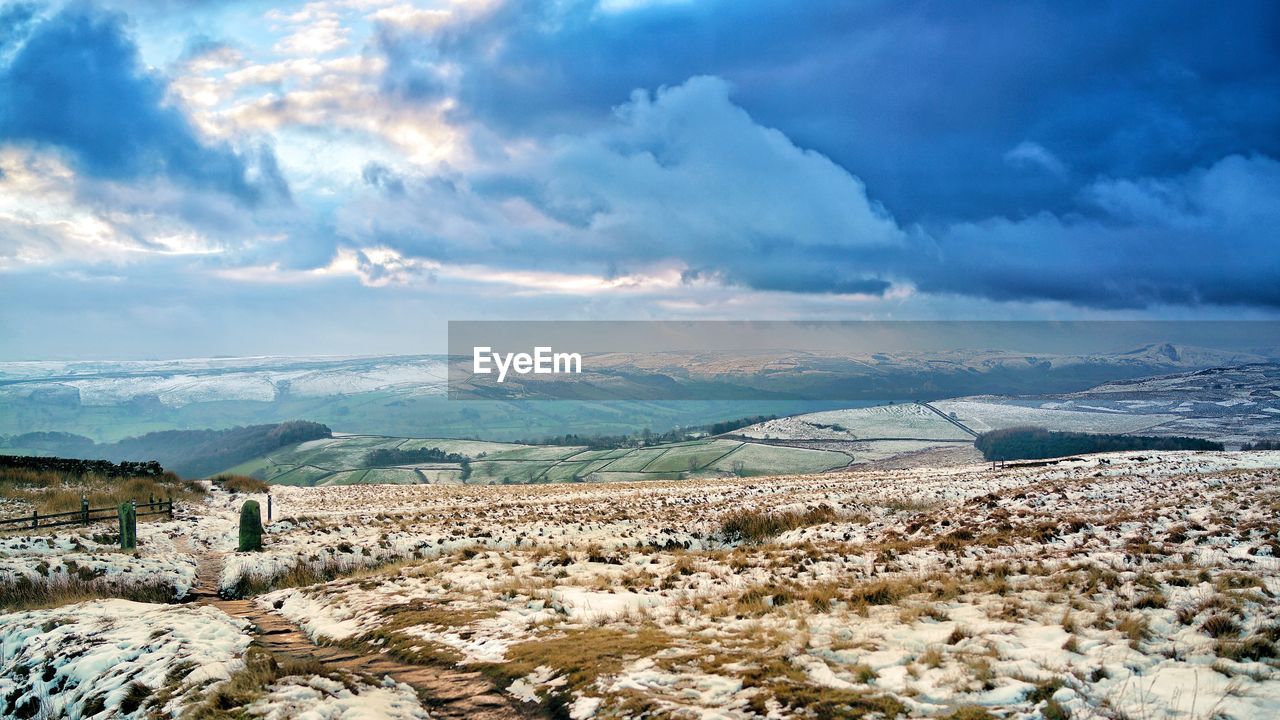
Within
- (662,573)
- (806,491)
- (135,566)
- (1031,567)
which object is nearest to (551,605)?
(662,573)

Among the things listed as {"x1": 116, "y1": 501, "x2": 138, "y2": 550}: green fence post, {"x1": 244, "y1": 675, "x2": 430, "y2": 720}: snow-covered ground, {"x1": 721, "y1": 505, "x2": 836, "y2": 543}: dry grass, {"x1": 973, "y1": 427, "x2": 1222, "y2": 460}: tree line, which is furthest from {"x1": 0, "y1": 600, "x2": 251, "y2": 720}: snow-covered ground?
{"x1": 973, "y1": 427, "x2": 1222, "y2": 460}: tree line

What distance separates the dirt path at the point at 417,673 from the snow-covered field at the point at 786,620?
320 mm

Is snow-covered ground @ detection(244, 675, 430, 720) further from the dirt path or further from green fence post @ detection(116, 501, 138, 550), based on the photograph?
green fence post @ detection(116, 501, 138, 550)

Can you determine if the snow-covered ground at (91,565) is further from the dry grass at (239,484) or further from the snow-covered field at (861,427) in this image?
the snow-covered field at (861,427)

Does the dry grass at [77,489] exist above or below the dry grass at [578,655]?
below

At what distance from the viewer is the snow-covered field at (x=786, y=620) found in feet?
26.8

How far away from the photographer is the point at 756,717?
24.8 feet

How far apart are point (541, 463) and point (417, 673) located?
140594mm

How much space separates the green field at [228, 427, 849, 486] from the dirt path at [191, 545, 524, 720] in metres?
103

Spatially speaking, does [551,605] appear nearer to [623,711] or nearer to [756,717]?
[623,711]

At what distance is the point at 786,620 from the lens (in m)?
11.8

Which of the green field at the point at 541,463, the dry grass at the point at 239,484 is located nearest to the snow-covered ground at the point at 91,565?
the dry grass at the point at 239,484

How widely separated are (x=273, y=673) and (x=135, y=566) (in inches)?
594

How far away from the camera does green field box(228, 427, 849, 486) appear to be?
4843 inches
